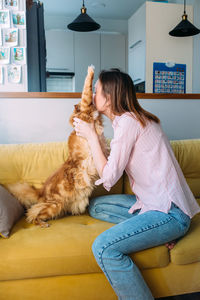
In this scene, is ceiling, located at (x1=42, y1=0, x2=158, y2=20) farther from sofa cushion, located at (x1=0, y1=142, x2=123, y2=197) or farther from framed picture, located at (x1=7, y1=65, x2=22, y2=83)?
sofa cushion, located at (x1=0, y1=142, x2=123, y2=197)

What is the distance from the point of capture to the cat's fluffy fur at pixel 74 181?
1.65 meters

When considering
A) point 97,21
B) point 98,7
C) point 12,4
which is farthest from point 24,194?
point 97,21

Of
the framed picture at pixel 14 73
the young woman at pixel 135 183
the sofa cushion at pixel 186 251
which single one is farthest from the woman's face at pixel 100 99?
the framed picture at pixel 14 73

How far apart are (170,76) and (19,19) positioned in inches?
98.5

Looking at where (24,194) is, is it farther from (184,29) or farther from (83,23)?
(184,29)

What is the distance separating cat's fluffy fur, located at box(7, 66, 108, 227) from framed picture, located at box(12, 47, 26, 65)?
3.50ft

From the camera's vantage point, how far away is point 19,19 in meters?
2.48

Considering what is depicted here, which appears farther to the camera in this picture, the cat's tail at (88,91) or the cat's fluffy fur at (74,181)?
the cat's fluffy fur at (74,181)

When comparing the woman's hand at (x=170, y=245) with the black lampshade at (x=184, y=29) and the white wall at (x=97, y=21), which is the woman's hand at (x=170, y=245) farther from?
the white wall at (x=97, y=21)

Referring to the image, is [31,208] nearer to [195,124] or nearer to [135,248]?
[135,248]

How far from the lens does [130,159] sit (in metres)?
1.43

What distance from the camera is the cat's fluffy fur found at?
165 centimetres

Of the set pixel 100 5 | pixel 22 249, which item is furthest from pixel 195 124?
pixel 100 5

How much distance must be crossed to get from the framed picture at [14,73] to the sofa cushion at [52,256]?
1.47 m
